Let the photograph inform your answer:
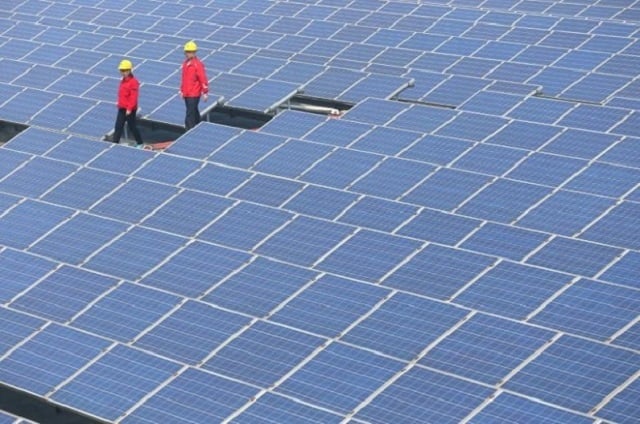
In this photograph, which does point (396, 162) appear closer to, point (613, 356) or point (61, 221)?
point (61, 221)

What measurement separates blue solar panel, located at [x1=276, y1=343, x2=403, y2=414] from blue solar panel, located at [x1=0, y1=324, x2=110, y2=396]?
10.3 feet

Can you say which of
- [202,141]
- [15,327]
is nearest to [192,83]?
[202,141]

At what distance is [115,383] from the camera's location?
719 inches

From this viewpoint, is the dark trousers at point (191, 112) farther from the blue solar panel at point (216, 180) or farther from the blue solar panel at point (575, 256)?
the blue solar panel at point (575, 256)

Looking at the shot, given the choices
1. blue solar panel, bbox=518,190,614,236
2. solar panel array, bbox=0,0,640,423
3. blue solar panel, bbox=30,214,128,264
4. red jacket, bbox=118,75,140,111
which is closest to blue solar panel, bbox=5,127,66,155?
solar panel array, bbox=0,0,640,423

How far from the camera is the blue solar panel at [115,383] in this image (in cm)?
1791

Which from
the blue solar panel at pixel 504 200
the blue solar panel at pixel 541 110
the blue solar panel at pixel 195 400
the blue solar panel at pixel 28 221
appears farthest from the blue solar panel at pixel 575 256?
the blue solar panel at pixel 28 221

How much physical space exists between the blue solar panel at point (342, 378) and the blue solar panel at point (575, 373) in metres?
1.78

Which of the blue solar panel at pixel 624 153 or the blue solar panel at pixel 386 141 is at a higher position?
the blue solar panel at pixel 386 141

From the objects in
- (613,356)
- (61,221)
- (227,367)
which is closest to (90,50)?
(61,221)

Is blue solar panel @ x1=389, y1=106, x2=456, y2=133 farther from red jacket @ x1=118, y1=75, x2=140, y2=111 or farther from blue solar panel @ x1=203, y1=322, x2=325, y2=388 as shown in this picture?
blue solar panel @ x1=203, y1=322, x2=325, y2=388

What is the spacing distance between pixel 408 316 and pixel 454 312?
0.65 metres

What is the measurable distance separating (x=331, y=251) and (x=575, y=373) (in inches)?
217

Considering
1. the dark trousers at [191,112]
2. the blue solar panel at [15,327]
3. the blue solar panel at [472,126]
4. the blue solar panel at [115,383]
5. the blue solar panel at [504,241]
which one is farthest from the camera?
the dark trousers at [191,112]
